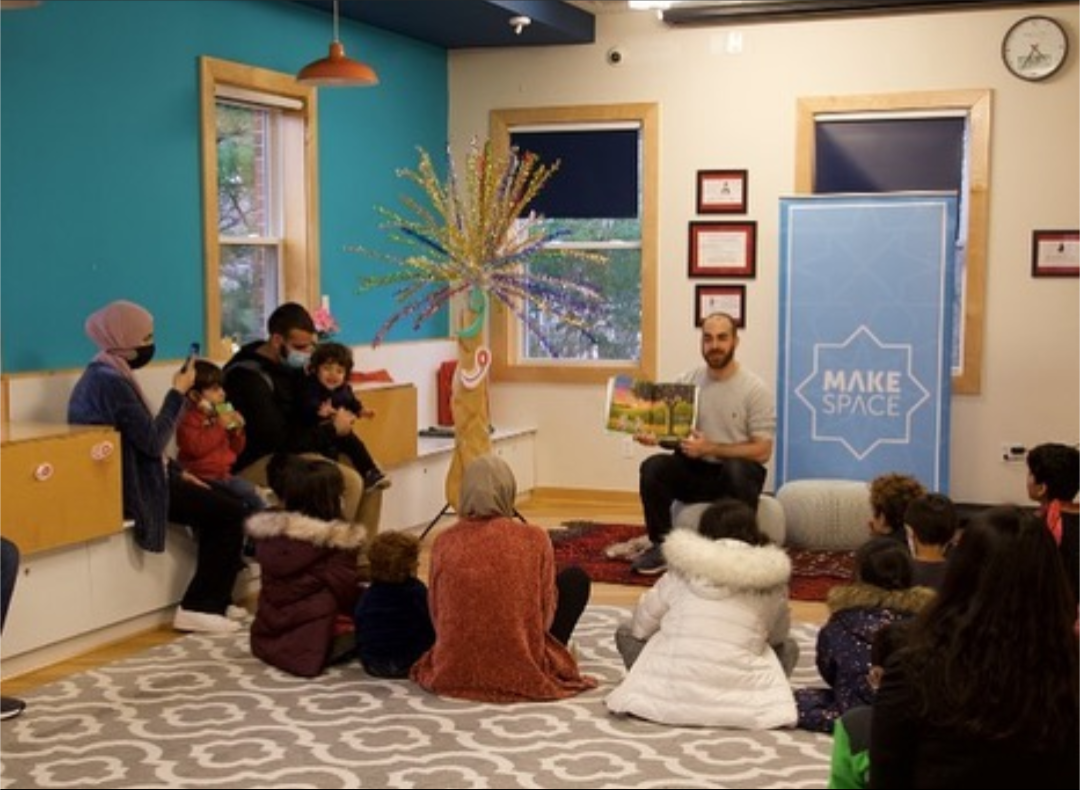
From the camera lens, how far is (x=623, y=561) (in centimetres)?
662

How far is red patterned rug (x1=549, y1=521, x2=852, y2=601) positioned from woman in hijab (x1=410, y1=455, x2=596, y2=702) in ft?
5.86

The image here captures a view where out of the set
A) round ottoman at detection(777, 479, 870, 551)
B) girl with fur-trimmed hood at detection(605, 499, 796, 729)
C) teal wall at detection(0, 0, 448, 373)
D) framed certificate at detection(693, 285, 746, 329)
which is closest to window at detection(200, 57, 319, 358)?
teal wall at detection(0, 0, 448, 373)

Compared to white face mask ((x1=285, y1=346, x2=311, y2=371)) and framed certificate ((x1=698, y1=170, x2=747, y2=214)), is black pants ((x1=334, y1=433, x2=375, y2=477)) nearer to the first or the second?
white face mask ((x1=285, y1=346, x2=311, y2=371))

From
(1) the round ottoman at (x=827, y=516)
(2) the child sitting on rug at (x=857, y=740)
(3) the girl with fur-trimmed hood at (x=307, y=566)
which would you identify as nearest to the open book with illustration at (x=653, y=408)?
(1) the round ottoman at (x=827, y=516)

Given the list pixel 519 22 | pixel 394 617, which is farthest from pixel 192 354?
pixel 519 22

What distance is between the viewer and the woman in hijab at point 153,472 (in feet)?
17.2

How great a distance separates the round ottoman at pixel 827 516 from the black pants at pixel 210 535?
2792 mm

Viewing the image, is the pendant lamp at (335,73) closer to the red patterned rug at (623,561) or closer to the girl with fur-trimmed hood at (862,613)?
the red patterned rug at (623,561)

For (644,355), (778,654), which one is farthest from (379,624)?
(644,355)

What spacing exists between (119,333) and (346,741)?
2047 mm

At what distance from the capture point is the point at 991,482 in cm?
772

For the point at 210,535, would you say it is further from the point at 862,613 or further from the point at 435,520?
the point at 862,613

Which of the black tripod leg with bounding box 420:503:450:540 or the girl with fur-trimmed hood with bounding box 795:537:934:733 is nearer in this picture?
the girl with fur-trimmed hood with bounding box 795:537:934:733

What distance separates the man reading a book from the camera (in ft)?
20.6
